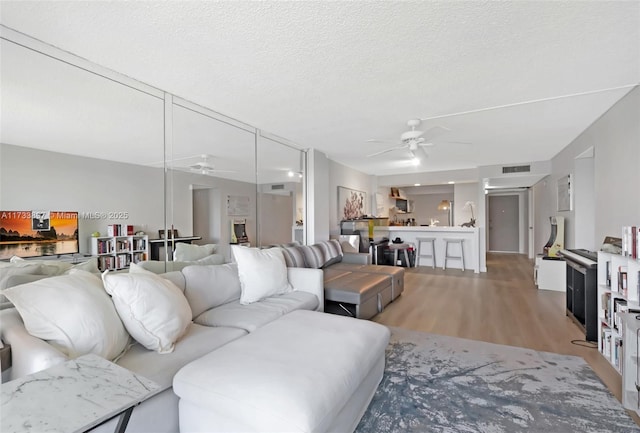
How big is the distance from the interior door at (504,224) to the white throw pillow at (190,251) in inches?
393

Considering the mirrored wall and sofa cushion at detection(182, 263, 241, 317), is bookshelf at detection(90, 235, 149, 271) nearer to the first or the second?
the mirrored wall

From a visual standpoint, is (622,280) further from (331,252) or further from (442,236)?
(442,236)

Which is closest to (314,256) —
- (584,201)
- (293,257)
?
(293,257)

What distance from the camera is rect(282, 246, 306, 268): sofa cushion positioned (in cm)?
381

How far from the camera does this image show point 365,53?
2078mm

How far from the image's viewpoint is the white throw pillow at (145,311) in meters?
1.78

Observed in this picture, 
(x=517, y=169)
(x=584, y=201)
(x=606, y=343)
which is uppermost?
(x=517, y=169)

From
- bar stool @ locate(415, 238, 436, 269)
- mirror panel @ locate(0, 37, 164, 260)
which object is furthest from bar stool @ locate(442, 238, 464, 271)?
mirror panel @ locate(0, 37, 164, 260)

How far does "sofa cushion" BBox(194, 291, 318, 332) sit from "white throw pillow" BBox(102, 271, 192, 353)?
1.49 feet

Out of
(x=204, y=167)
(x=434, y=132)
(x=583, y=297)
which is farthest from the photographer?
(x=434, y=132)

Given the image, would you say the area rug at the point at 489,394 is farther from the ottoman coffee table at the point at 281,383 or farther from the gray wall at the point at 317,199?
the gray wall at the point at 317,199

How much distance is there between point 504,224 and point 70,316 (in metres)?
11.4

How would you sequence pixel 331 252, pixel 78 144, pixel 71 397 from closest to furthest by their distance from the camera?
pixel 71 397 → pixel 78 144 → pixel 331 252

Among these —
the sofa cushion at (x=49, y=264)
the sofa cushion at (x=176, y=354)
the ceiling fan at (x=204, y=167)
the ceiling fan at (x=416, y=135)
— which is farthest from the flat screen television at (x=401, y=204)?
the sofa cushion at (x=49, y=264)
